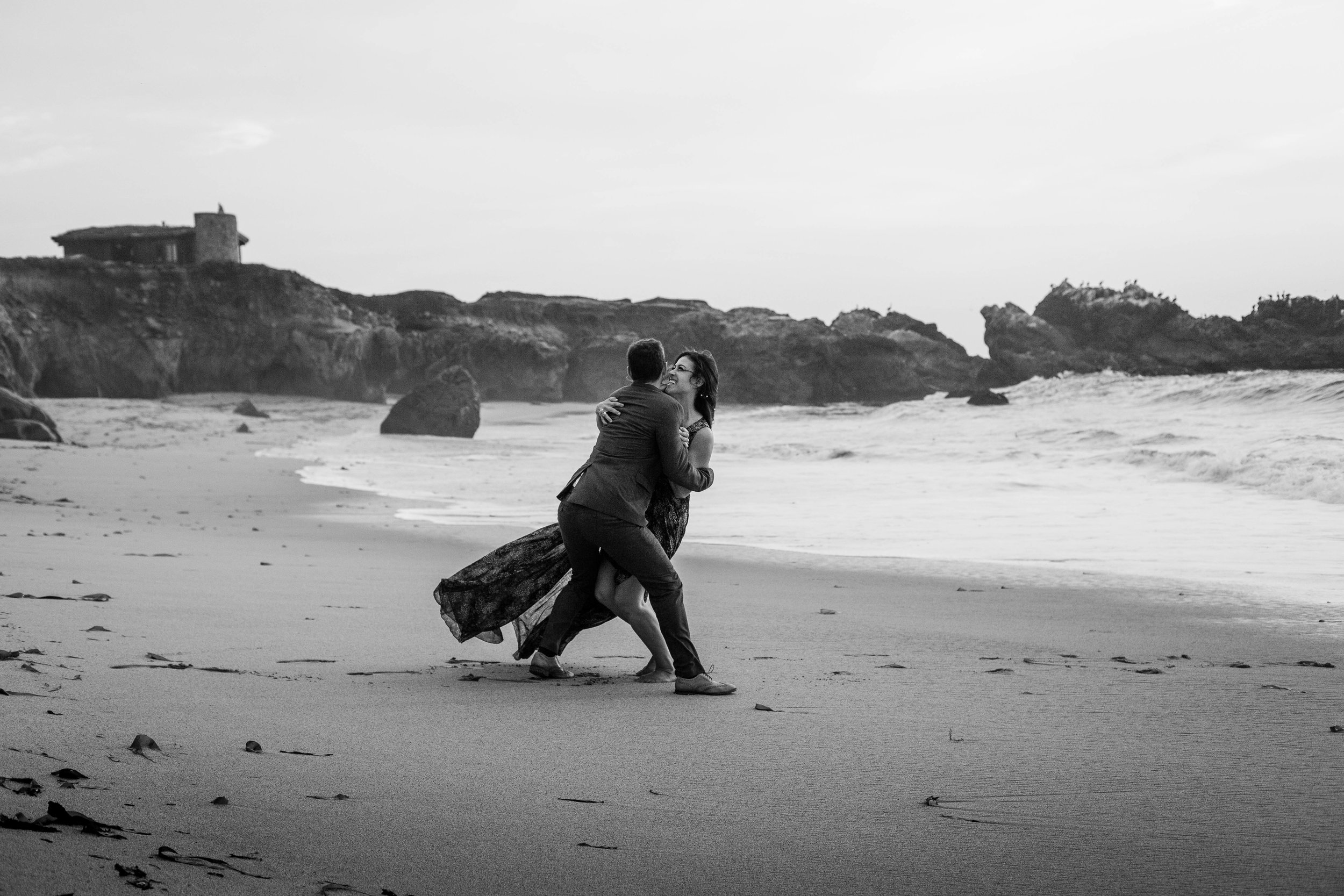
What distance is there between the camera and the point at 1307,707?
4.01 m

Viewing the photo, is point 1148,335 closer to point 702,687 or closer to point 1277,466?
point 1277,466

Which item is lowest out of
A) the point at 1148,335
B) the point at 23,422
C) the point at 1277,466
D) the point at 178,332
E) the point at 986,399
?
the point at 23,422

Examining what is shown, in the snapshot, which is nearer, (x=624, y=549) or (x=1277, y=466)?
(x=624, y=549)

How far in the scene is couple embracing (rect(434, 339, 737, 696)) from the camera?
4.36 m

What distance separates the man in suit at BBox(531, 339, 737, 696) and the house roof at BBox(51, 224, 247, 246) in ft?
188

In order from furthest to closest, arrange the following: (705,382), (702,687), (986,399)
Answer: (986,399)
(705,382)
(702,687)

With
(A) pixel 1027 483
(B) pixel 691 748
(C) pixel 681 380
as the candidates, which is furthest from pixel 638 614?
(A) pixel 1027 483

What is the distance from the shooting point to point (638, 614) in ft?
14.9

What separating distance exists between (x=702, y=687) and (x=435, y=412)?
25.3 meters

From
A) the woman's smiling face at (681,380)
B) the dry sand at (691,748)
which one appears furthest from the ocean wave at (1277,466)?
the woman's smiling face at (681,380)

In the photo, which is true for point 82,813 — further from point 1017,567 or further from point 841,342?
point 841,342

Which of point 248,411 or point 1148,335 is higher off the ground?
point 1148,335

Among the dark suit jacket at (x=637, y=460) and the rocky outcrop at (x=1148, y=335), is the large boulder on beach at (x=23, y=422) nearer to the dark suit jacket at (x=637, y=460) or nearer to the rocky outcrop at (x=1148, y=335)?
the dark suit jacket at (x=637, y=460)

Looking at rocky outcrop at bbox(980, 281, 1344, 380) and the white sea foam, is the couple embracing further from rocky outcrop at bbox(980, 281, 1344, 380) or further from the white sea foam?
rocky outcrop at bbox(980, 281, 1344, 380)
